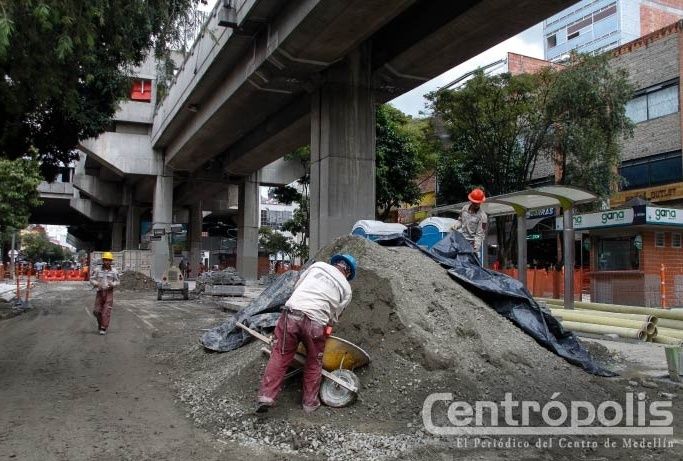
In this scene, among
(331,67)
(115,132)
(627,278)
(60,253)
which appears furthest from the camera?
(60,253)

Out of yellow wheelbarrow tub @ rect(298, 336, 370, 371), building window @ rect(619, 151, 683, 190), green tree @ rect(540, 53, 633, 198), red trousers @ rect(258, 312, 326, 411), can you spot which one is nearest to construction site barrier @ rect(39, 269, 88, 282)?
green tree @ rect(540, 53, 633, 198)

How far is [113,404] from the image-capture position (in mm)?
6309

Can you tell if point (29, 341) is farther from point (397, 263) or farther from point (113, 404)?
point (397, 263)

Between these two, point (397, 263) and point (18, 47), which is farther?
point (397, 263)

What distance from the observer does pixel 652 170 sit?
86.3 ft

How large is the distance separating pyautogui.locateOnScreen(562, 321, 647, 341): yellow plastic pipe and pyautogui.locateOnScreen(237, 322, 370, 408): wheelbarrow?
21.9 ft

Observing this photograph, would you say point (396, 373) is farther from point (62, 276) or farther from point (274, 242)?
point (274, 242)

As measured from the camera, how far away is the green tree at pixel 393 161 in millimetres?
26156

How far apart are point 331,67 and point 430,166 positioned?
13.2m

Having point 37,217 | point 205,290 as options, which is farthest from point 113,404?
point 37,217

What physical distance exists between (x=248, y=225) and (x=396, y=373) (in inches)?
1267

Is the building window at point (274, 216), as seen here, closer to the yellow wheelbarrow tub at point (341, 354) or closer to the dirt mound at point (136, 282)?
the dirt mound at point (136, 282)

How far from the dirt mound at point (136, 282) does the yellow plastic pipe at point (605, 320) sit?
25.9 m

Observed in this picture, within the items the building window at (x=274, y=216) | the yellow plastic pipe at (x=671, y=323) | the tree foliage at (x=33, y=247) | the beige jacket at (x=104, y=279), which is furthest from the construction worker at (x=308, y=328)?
the tree foliage at (x=33, y=247)
